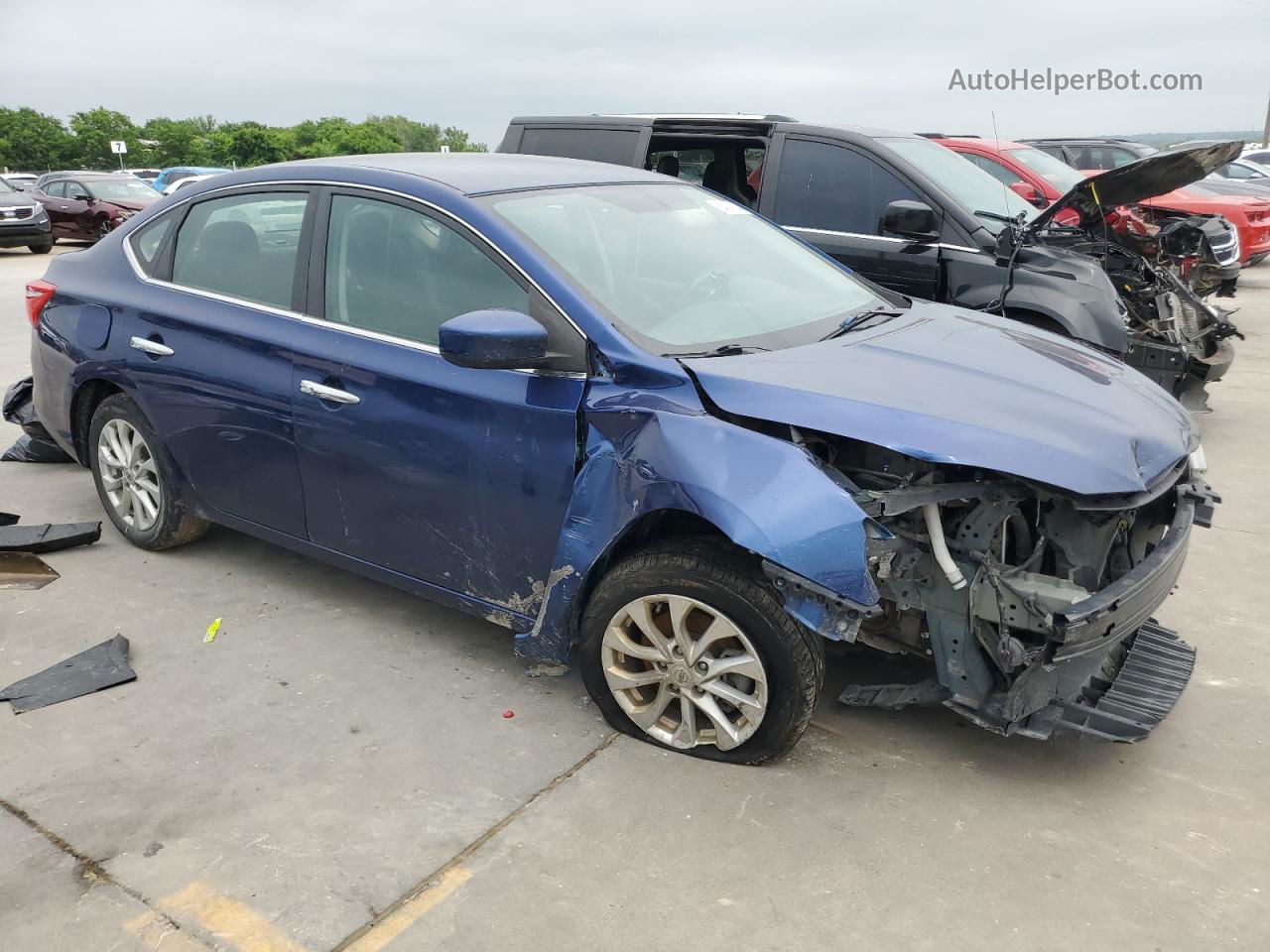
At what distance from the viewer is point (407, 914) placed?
2602 millimetres

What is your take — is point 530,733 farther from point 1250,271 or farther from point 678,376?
point 1250,271

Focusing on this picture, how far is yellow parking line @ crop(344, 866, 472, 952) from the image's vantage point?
2508 mm

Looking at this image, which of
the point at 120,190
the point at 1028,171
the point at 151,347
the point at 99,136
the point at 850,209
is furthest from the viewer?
the point at 99,136

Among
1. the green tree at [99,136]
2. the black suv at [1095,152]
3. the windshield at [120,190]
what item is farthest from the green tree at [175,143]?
the black suv at [1095,152]

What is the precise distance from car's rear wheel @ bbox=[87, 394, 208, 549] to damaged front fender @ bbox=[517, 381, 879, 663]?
210cm

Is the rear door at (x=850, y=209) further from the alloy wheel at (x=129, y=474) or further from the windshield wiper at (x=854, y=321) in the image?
the alloy wheel at (x=129, y=474)

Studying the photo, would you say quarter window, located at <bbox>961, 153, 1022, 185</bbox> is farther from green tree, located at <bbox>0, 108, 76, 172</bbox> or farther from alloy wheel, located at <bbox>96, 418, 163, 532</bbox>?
green tree, located at <bbox>0, 108, 76, 172</bbox>

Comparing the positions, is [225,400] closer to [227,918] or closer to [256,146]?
[227,918]

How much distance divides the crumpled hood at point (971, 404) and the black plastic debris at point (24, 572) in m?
3.16

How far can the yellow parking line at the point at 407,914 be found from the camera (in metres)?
2.51

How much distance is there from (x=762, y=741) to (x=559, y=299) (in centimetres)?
147

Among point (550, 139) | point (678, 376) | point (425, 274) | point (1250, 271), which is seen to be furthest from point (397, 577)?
point (1250, 271)

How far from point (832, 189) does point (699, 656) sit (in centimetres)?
431

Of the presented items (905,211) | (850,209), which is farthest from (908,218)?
(850,209)
